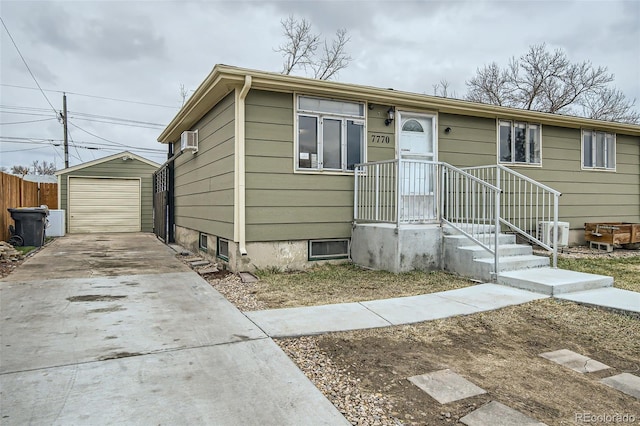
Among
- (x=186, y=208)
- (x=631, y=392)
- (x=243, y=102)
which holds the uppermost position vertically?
(x=243, y=102)

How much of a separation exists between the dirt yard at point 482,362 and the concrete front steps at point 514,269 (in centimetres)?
67

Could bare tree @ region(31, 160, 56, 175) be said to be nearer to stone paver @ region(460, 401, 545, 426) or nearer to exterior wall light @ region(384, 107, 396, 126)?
exterior wall light @ region(384, 107, 396, 126)

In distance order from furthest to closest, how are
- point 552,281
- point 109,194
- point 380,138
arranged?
point 109,194 → point 380,138 → point 552,281

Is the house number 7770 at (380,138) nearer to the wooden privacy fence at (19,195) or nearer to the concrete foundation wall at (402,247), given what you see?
the concrete foundation wall at (402,247)

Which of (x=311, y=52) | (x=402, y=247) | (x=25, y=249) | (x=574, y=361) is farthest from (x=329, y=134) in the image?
(x=311, y=52)

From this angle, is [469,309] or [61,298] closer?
[469,309]

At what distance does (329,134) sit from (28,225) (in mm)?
7887

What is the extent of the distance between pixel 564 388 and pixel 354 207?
456 centimetres

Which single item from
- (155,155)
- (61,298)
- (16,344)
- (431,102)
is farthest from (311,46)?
(16,344)

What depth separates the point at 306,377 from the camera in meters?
2.49

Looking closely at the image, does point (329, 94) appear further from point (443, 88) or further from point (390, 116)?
point (443, 88)

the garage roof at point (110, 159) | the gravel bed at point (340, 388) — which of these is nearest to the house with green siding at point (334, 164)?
the gravel bed at point (340, 388)

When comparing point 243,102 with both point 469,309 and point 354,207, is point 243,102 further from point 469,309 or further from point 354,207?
point 469,309

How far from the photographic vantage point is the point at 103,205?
1455 centimetres
